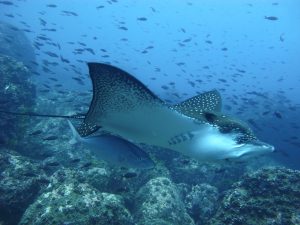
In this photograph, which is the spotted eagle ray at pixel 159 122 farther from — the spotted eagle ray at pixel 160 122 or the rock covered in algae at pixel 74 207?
the rock covered in algae at pixel 74 207

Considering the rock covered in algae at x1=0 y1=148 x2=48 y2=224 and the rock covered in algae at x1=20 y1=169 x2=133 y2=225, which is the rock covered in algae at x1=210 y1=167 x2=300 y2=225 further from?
the rock covered in algae at x1=0 y1=148 x2=48 y2=224

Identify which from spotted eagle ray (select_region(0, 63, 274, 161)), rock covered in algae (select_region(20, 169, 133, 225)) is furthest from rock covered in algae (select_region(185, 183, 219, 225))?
spotted eagle ray (select_region(0, 63, 274, 161))

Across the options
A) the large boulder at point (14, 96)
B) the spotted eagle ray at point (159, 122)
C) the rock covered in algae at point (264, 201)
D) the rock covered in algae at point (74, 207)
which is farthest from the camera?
the large boulder at point (14, 96)

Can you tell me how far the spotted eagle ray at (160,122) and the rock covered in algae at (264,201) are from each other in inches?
87.0

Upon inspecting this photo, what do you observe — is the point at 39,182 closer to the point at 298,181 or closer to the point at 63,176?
the point at 63,176

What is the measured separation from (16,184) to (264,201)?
5406 millimetres

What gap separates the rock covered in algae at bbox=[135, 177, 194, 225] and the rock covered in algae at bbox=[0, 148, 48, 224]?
8.23 ft

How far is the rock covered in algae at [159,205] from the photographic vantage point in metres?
6.64

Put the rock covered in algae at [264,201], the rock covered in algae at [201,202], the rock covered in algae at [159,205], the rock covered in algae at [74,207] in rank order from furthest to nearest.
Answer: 1. the rock covered in algae at [201,202]
2. the rock covered in algae at [159,205]
3. the rock covered in algae at [74,207]
4. the rock covered in algae at [264,201]

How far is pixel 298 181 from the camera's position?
5.31m

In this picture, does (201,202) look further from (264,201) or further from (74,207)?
(74,207)

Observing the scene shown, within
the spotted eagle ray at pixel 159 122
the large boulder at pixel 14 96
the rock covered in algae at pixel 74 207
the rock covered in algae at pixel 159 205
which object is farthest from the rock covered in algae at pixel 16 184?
the spotted eagle ray at pixel 159 122

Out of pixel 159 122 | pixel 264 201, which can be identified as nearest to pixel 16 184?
pixel 159 122

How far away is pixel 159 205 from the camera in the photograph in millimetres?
6918
